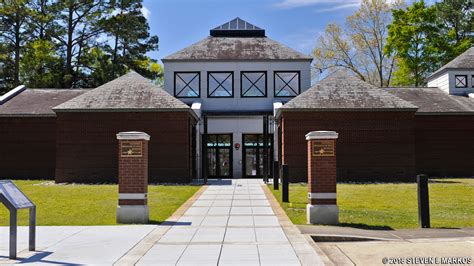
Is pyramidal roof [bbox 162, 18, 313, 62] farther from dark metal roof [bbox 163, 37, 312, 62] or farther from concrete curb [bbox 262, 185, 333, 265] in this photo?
concrete curb [bbox 262, 185, 333, 265]

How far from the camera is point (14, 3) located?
47.6 metres

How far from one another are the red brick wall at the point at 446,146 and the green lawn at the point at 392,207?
1046 cm

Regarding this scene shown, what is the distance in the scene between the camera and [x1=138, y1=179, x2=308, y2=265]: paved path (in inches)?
333

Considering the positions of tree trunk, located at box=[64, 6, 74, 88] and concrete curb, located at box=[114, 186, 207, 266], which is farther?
tree trunk, located at box=[64, 6, 74, 88]

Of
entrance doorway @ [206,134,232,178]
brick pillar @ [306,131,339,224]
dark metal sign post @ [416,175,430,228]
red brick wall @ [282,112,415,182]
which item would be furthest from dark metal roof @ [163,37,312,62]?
dark metal sign post @ [416,175,430,228]

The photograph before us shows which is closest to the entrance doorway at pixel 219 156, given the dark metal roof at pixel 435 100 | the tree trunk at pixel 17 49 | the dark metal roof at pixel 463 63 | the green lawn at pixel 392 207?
the dark metal roof at pixel 435 100

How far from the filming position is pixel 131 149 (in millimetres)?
13094

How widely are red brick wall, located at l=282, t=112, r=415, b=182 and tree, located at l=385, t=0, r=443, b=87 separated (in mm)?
19680

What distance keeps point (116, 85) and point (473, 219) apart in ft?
75.0

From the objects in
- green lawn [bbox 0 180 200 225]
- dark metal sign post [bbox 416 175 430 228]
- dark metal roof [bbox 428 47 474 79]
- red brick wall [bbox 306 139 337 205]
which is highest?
dark metal roof [bbox 428 47 474 79]

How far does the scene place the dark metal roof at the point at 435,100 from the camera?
33.7 metres

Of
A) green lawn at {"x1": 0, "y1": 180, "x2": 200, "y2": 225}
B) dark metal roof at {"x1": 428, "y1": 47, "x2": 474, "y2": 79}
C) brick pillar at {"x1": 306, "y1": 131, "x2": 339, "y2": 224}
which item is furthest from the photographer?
dark metal roof at {"x1": 428, "y1": 47, "x2": 474, "y2": 79}

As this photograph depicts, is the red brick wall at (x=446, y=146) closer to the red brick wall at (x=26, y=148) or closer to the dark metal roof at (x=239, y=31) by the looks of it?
the dark metal roof at (x=239, y=31)

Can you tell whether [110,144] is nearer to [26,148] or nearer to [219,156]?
[26,148]
